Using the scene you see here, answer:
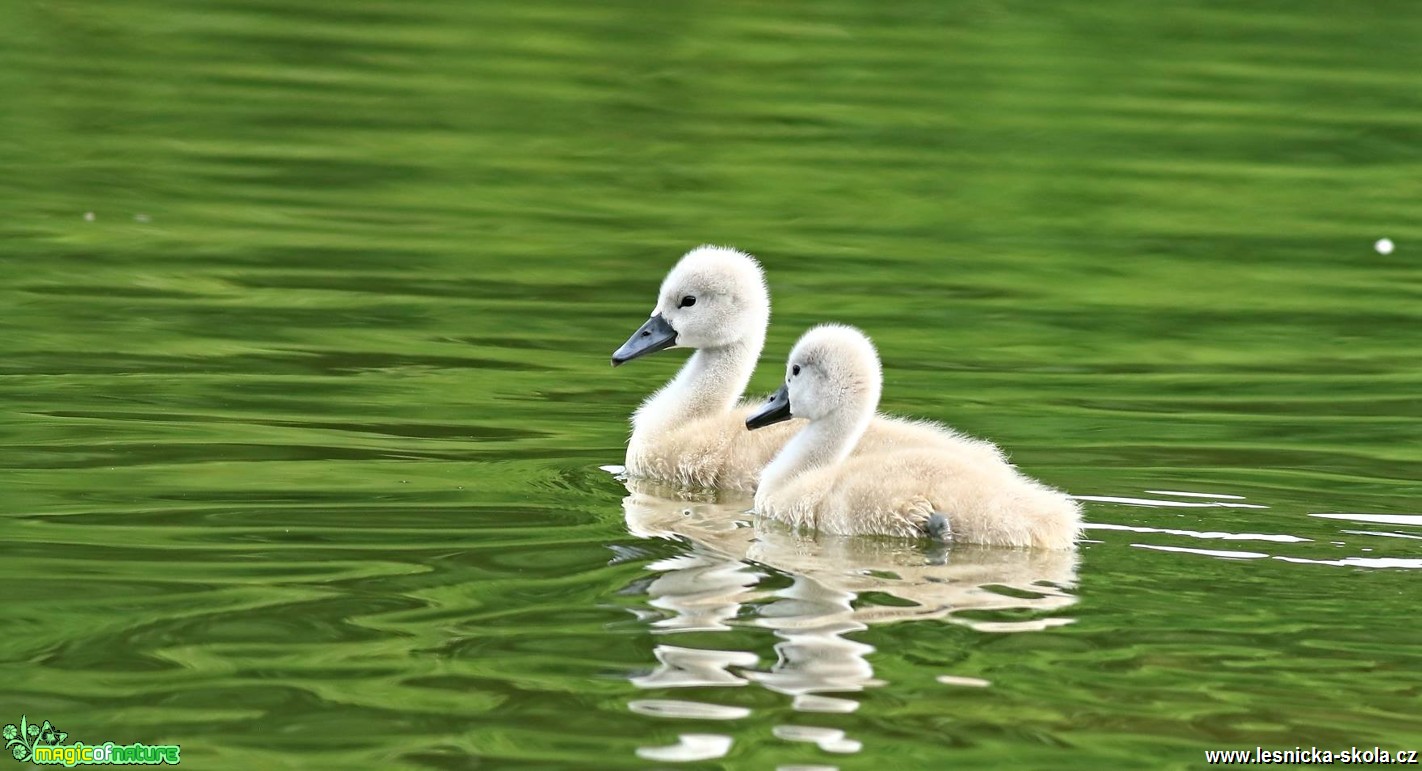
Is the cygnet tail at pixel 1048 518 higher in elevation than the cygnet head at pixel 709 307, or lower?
lower

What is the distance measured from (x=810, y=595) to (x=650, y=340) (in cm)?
277

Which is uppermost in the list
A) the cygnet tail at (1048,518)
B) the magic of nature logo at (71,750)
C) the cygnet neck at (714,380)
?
the cygnet neck at (714,380)

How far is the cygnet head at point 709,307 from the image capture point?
9250 millimetres

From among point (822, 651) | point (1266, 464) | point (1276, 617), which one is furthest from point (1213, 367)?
point (822, 651)

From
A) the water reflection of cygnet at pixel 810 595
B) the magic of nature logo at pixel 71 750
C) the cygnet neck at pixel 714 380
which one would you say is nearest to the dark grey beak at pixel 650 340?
the cygnet neck at pixel 714 380

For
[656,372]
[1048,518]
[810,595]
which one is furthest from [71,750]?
[656,372]

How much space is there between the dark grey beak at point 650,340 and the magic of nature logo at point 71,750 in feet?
13.4

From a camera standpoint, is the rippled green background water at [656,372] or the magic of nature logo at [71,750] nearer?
the magic of nature logo at [71,750]

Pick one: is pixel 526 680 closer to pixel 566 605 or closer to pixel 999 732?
pixel 566 605

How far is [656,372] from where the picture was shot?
435 inches

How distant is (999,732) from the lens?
5.55m

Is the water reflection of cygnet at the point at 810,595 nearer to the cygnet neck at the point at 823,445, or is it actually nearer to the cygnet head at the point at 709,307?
the cygnet neck at the point at 823,445

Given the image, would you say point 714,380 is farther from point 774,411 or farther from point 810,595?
point 810,595

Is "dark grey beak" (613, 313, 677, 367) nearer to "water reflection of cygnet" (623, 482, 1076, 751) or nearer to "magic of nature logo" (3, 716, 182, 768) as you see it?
"water reflection of cygnet" (623, 482, 1076, 751)
